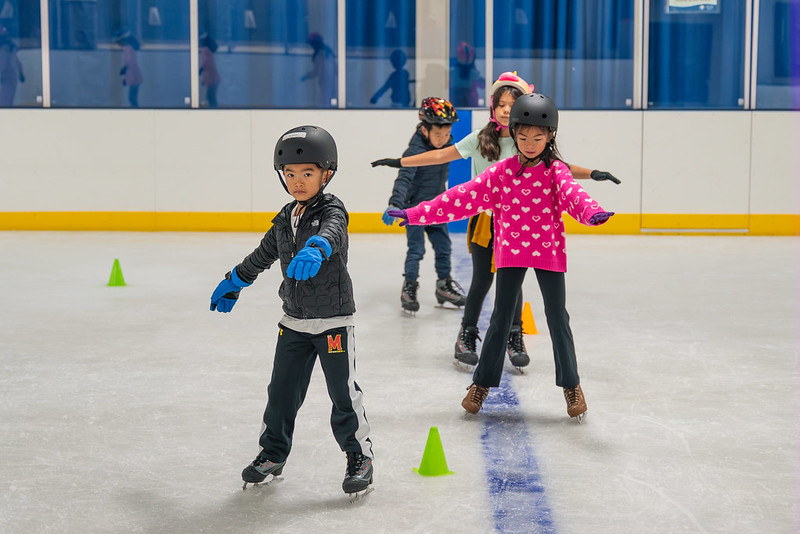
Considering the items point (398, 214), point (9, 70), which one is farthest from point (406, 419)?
point (9, 70)

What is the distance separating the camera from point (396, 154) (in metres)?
10.2

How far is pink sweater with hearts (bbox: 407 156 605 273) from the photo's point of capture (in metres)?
3.61

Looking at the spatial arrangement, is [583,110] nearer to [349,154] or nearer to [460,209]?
[349,154]

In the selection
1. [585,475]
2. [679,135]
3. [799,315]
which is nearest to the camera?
[585,475]

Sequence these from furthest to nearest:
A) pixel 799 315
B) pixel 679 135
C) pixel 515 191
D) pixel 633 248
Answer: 1. pixel 679 135
2. pixel 633 248
3. pixel 799 315
4. pixel 515 191

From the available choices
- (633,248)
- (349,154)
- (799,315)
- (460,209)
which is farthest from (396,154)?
(460,209)

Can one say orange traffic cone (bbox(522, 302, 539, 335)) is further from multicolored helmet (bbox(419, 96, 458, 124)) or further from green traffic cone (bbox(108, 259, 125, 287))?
green traffic cone (bbox(108, 259, 125, 287))

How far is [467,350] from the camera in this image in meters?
4.51

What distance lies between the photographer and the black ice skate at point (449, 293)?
19.7 ft

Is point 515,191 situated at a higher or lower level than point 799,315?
higher

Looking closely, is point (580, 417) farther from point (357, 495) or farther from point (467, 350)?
point (357, 495)

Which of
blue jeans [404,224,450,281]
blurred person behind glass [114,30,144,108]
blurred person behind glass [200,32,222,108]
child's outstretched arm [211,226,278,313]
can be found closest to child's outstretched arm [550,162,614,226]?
child's outstretched arm [211,226,278,313]

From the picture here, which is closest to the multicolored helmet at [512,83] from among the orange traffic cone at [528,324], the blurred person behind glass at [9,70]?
the orange traffic cone at [528,324]

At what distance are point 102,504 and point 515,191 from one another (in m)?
1.74
